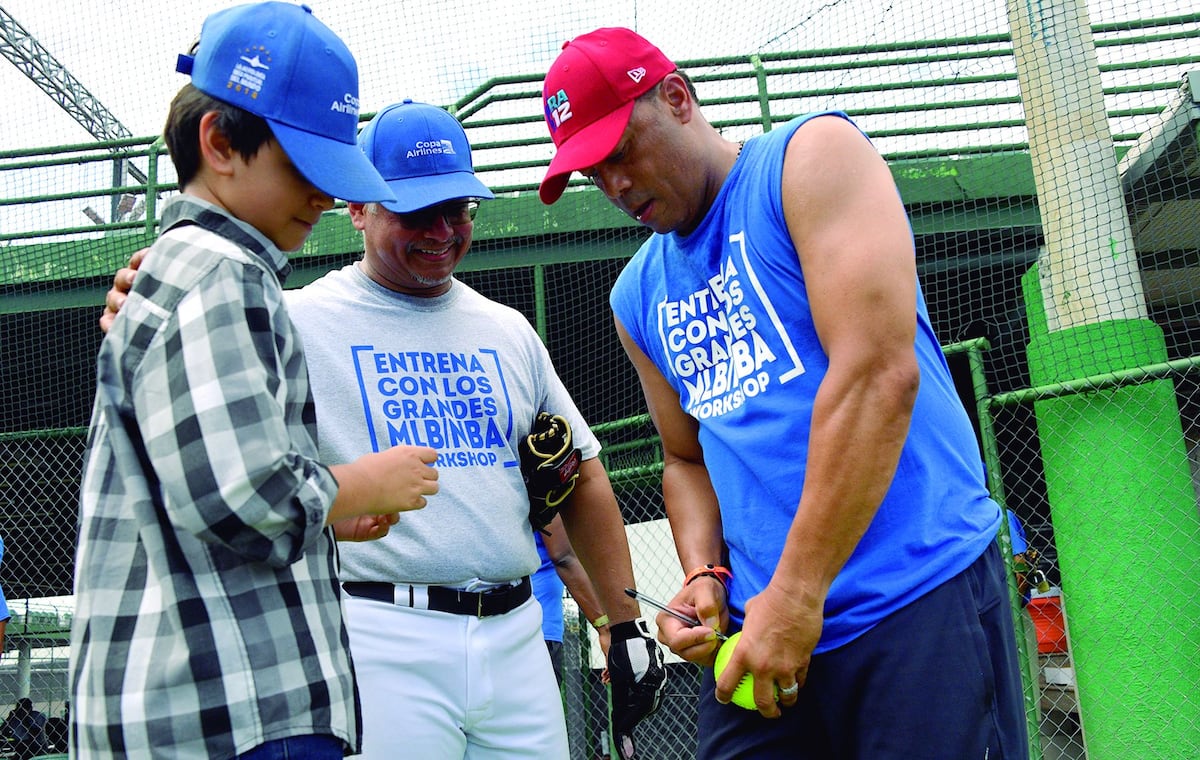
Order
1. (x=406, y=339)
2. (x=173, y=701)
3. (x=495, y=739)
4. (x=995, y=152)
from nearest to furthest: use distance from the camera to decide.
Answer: (x=173, y=701)
(x=495, y=739)
(x=406, y=339)
(x=995, y=152)

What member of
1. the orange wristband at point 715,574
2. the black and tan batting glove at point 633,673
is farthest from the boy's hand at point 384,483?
the black and tan batting glove at point 633,673

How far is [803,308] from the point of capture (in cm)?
185

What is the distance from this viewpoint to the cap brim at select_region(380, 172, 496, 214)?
241 centimetres

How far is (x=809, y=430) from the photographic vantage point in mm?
1833

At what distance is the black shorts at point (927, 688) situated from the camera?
1673 mm

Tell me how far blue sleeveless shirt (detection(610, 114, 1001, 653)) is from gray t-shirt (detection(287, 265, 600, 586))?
1.67 feet

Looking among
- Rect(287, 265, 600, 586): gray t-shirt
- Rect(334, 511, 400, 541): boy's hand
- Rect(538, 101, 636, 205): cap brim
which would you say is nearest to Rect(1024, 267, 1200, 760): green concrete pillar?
Rect(287, 265, 600, 586): gray t-shirt

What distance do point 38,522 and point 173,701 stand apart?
33.9 ft

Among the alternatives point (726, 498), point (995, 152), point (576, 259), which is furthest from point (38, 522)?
point (726, 498)

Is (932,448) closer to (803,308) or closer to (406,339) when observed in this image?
(803,308)

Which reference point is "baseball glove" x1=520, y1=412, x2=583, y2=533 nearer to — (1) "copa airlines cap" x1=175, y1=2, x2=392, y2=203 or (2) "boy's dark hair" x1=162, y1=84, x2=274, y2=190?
(1) "copa airlines cap" x1=175, y1=2, x2=392, y2=203

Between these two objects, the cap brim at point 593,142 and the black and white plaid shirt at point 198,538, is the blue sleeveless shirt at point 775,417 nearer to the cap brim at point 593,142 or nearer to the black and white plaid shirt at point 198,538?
the cap brim at point 593,142

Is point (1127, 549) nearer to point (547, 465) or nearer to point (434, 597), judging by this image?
point (547, 465)

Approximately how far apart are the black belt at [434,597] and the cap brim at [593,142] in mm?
911
